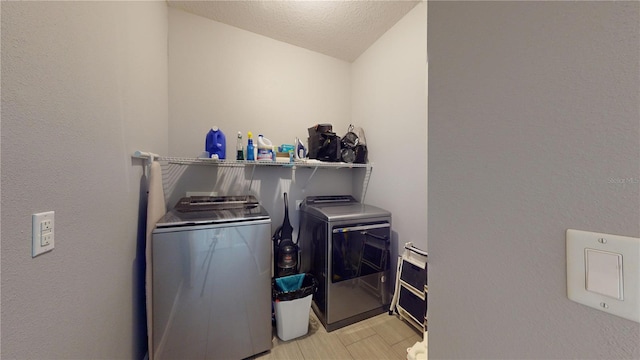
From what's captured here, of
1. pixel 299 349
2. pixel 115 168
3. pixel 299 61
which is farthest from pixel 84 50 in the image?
pixel 299 349

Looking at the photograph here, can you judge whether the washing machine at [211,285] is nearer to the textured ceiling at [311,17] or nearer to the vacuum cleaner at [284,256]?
the vacuum cleaner at [284,256]

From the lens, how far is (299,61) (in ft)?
7.66

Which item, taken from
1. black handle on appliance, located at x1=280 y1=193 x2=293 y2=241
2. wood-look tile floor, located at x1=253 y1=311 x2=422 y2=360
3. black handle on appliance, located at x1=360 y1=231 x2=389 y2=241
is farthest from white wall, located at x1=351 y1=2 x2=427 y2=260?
black handle on appliance, located at x1=280 y1=193 x2=293 y2=241

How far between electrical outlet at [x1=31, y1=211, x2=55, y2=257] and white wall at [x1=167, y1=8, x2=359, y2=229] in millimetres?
1257

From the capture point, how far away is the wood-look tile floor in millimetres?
1481

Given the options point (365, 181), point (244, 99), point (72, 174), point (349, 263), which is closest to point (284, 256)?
point (349, 263)

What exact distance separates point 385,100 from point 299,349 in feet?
7.55

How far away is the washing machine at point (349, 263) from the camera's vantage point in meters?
1.72

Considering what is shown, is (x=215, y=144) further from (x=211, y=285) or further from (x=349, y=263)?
(x=349, y=263)

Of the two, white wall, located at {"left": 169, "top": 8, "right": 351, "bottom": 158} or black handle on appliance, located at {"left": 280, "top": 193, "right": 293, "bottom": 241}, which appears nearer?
white wall, located at {"left": 169, "top": 8, "right": 351, "bottom": 158}

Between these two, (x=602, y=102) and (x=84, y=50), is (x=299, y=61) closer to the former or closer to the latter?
(x=84, y=50)

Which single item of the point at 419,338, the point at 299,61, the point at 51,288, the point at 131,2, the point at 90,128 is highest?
the point at 299,61

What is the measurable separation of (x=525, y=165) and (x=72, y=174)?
4.40 ft

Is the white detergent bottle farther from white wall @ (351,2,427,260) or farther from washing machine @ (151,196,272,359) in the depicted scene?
white wall @ (351,2,427,260)
